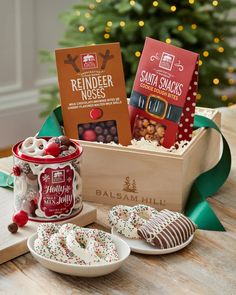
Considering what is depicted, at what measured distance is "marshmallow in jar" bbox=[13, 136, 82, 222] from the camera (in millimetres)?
1389

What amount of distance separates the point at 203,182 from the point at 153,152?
0.19m

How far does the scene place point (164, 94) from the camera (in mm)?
1618

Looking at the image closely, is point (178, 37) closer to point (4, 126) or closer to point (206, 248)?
point (4, 126)

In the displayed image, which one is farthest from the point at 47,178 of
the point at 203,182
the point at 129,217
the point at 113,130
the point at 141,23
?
the point at 141,23

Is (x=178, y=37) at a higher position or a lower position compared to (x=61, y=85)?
lower

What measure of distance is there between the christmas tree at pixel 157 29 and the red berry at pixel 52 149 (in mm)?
2158

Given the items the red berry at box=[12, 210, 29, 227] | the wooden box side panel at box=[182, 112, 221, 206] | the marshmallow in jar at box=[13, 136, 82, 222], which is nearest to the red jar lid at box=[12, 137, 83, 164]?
the marshmallow in jar at box=[13, 136, 82, 222]

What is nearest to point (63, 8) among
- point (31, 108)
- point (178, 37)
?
point (31, 108)

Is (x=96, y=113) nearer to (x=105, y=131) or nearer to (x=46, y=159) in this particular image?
(x=105, y=131)

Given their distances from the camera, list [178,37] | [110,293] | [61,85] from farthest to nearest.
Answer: [178,37]
[61,85]
[110,293]

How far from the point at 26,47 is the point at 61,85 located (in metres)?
2.67

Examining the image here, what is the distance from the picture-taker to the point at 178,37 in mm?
3691

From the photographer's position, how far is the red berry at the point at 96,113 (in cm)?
162

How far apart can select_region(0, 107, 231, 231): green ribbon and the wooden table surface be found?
0.05 meters
